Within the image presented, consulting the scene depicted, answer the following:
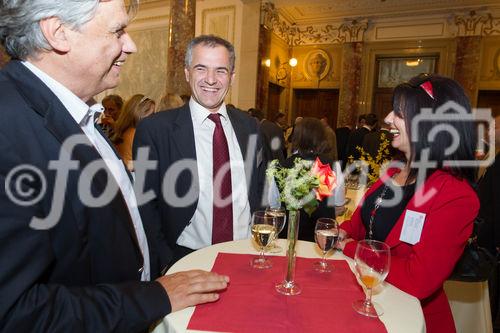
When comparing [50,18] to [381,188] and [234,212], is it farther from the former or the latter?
[381,188]

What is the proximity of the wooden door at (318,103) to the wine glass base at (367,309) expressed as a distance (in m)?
10.6

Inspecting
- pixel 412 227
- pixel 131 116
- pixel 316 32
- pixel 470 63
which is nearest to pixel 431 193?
pixel 412 227

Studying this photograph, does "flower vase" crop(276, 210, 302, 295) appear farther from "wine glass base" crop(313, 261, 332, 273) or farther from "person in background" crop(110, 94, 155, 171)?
"person in background" crop(110, 94, 155, 171)

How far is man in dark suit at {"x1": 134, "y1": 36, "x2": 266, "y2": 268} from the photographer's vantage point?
202cm

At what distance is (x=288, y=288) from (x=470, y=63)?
33.1ft

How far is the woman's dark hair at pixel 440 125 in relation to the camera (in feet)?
4.83

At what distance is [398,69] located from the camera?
34.7ft

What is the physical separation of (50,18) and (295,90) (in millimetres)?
11272

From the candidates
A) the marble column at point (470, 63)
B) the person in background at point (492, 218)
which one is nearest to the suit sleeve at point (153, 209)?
the person in background at point (492, 218)

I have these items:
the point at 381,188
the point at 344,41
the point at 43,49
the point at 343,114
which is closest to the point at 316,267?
the point at 381,188

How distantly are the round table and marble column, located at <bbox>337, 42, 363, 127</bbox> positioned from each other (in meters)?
9.32

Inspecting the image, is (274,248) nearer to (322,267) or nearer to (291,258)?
(322,267)

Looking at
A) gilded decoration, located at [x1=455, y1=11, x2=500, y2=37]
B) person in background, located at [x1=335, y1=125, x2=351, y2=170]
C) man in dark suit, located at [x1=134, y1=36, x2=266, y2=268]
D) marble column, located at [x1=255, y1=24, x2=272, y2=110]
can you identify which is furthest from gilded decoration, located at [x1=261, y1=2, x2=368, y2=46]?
man in dark suit, located at [x1=134, y1=36, x2=266, y2=268]

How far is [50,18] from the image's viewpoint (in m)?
0.98
